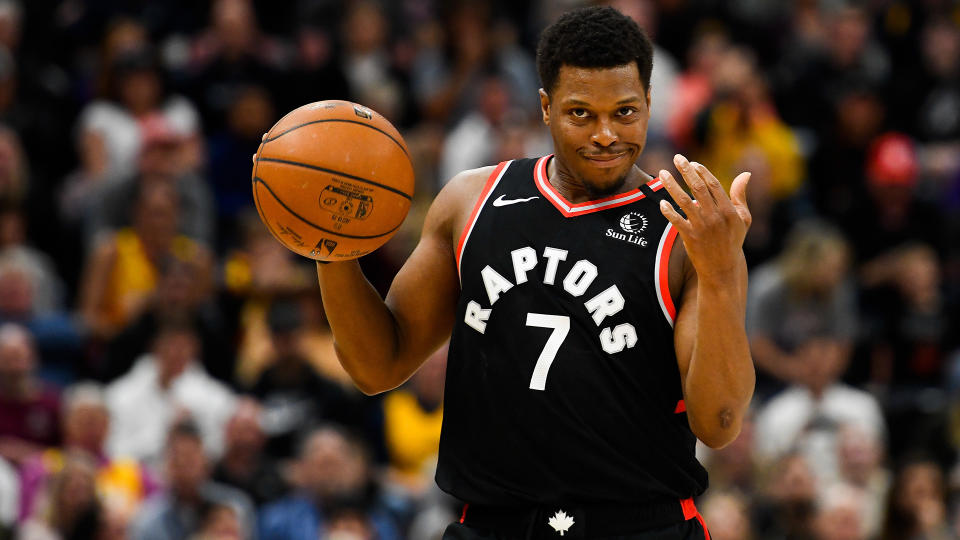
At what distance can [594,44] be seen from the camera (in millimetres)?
4027

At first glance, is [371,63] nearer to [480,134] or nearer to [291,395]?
[480,134]

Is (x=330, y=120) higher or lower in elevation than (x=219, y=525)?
higher

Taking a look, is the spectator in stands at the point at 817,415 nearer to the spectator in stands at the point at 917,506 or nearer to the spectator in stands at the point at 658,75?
the spectator in stands at the point at 917,506

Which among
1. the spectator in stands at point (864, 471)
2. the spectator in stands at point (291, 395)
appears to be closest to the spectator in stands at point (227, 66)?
Result: the spectator in stands at point (291, 395)

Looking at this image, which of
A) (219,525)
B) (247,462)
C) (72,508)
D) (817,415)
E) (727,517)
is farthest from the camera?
(817,415)

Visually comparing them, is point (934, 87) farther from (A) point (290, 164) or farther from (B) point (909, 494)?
(A) point (290, 164)

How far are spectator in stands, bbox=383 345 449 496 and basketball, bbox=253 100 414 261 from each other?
18.1ft

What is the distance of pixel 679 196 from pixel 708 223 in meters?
0.11

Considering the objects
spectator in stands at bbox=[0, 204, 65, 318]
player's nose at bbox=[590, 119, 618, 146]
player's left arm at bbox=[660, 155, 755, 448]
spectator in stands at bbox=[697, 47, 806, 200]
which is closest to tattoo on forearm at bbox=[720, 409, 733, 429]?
player's left arm at bbox=[660, 155, 755, 448]

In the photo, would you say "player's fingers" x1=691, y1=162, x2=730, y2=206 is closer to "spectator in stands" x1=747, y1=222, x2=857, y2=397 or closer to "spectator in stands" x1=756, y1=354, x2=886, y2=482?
"spectator in stands" x1=756, y1=354, x2=886, y2=482

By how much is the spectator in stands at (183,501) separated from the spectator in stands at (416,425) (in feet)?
4.45

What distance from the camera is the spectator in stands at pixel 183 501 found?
8492 mm

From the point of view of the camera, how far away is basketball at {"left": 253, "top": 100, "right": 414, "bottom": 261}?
4109mm

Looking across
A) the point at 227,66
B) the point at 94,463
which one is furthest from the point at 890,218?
the point at 94,463
